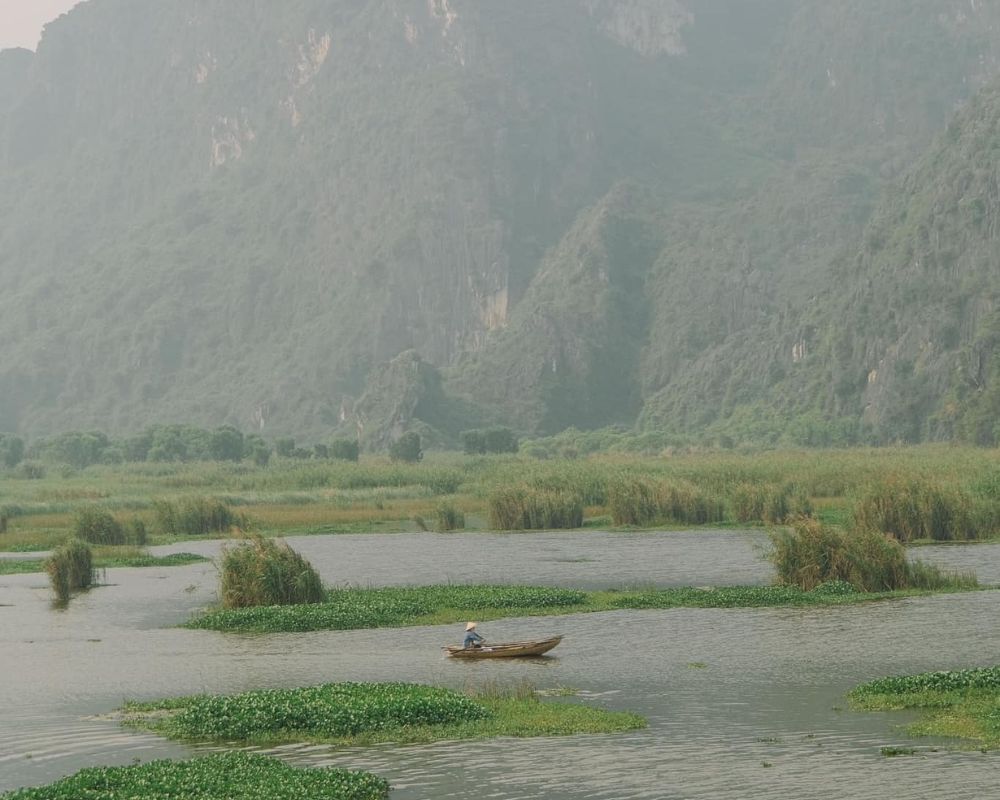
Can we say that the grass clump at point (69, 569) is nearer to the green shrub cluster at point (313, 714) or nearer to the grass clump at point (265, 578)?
the grass clump at point (265, 578)

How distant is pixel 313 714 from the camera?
27.4 meters

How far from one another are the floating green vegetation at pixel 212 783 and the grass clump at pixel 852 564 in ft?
74.0

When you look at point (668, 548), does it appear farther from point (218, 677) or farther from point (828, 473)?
point (218, 677)

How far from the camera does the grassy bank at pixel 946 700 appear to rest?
2606 centimetres

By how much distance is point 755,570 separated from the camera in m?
51.7

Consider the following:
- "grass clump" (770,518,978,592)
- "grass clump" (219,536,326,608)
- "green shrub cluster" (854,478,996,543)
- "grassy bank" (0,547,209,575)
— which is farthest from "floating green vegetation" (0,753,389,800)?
"grassy bank" (0,547,209,575)

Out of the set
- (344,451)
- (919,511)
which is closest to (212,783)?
(919,511)

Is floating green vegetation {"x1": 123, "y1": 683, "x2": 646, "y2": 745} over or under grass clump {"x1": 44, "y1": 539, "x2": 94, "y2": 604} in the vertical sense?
under

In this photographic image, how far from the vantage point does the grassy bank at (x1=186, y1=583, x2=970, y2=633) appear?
4094 centimetres

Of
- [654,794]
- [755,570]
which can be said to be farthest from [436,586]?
[654,794]

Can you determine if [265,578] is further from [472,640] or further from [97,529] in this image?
[97,529]

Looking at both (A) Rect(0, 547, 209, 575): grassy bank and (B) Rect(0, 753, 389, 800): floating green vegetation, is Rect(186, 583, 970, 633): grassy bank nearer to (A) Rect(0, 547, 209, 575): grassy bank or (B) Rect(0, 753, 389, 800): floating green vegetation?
(A) Rect(0, 547, 209, 575): grassy bank

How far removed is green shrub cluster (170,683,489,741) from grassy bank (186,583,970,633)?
12.0 metres

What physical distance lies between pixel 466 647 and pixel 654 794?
39.4 ft
